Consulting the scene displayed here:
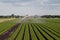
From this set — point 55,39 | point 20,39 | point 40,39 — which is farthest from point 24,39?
point 55,39

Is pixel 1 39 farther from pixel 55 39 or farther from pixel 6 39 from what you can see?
pixel 55 39

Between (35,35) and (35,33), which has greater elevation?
(35,35)

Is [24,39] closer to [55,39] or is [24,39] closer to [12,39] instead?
[12,39]

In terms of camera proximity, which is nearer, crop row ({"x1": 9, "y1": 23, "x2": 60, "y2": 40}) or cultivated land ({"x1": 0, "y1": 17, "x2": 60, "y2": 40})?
crop row ({"x1": 9, "y1": 23, "x2": 60, "y2": 40})

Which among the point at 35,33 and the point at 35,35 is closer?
the point at 35,35

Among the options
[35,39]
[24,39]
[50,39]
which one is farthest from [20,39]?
[50,39]

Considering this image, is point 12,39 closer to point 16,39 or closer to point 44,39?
point 16,39

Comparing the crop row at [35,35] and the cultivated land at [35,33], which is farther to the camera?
the cultivated land at [35,33]

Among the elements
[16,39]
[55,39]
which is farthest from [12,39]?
[55,39]
